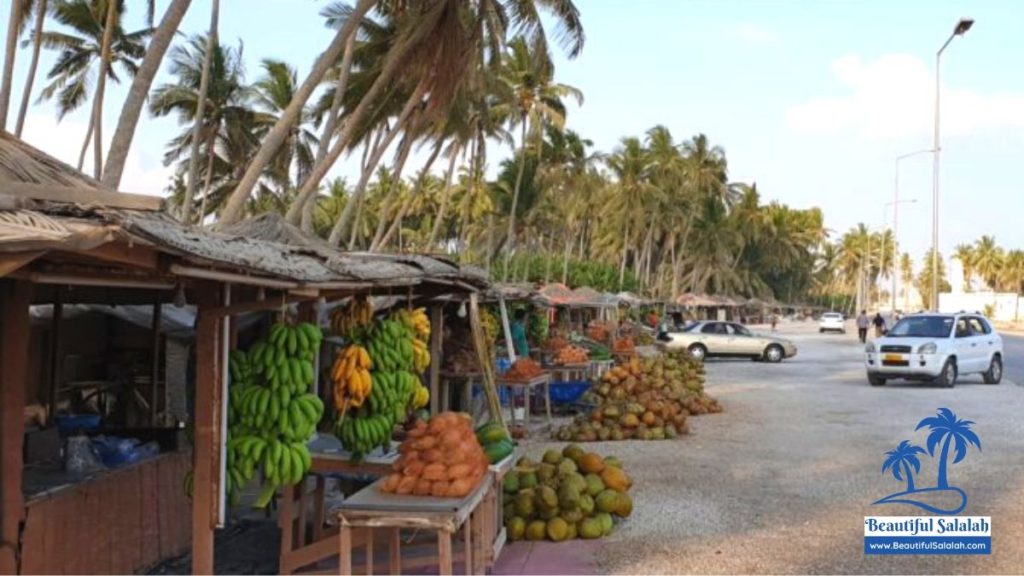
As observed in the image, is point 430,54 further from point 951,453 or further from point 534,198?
point 534,198

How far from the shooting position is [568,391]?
15.4 meters

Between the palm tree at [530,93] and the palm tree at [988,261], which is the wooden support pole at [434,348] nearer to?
the palm tree at [530,93]

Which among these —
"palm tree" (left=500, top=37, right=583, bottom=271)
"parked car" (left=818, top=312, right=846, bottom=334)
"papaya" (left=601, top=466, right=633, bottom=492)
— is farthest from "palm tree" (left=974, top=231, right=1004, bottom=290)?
"papaya" (left=601, top=466, right=633, bottom=492)

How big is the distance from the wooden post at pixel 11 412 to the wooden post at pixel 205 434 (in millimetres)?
1075

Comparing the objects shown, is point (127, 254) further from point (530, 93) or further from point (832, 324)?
point (832, 324)

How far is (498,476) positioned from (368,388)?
3.72ft

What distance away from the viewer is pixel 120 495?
6.06m

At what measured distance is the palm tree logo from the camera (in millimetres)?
8242

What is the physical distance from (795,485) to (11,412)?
7153mm

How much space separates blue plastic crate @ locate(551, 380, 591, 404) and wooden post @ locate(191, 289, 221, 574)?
10943 mm

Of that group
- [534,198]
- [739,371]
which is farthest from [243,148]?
[739,371]

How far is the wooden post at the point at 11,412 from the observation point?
4.82 metres

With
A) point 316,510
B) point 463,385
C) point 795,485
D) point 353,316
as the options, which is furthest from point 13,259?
point 463,385

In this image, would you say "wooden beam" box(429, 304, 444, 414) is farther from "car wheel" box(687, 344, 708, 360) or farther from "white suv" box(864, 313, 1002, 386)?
"car wheel" box(687, 344, 708, 360)
